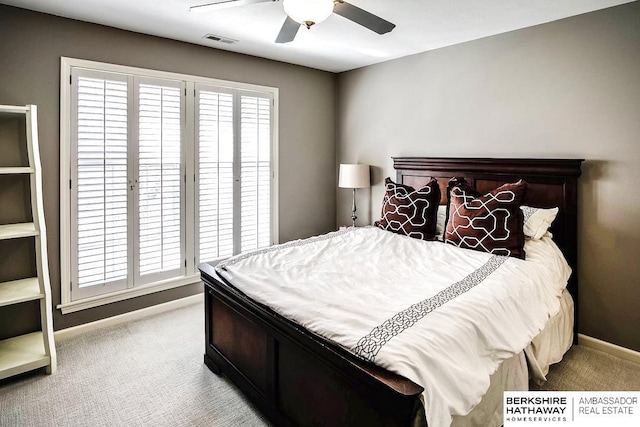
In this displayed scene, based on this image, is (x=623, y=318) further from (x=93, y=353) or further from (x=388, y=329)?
(x=93, y=353)

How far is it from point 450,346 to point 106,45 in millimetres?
3379

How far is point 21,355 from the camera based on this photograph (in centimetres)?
256

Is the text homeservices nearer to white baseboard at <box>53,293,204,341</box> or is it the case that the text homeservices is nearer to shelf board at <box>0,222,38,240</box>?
white baseboard at <box>53,293,204,341</box>

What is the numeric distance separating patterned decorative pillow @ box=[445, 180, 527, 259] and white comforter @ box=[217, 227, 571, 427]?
11 centimetres

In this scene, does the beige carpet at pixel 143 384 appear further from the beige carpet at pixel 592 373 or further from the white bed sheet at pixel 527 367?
the white bed sheet at pixel 527 367

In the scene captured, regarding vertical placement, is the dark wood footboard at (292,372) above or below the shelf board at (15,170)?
below

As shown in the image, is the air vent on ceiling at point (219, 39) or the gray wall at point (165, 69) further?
the air vent on ceiling at point (219, 39)

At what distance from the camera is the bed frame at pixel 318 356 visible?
1398 mm

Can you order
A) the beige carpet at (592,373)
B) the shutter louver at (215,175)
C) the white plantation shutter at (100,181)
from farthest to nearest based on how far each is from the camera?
the shutter louver at (215,175) < the white plantation shutter at (100,181) < the beige carpet at (592,373)

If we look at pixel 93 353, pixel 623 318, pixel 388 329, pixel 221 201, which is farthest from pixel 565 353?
pixel 93 353

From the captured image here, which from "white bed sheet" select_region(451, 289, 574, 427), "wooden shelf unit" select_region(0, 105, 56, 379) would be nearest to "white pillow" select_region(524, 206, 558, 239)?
"white bed sheet" select_region(451, 289, 574, 427)

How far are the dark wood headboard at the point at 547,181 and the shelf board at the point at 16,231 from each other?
3.40 metres

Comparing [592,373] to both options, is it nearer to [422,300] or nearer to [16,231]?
[422,300]

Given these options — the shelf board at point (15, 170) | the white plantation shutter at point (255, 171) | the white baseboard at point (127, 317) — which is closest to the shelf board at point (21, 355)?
the white baseboard at point (127, 317)
